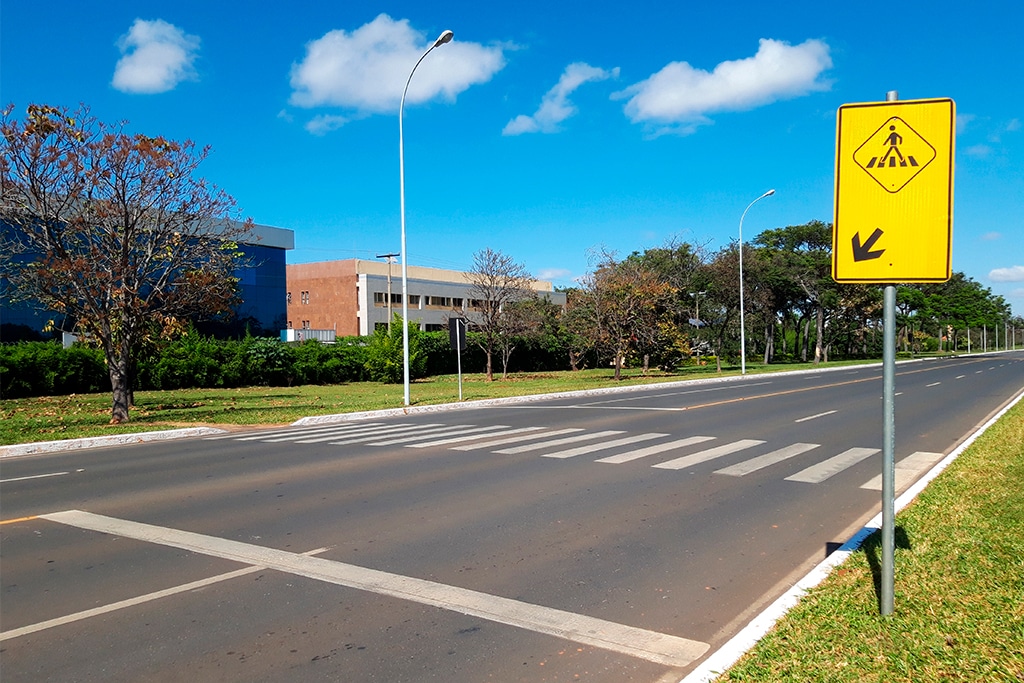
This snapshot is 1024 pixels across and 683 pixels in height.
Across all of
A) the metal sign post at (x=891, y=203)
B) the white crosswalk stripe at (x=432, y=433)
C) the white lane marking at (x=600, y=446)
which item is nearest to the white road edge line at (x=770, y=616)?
the metal sign post at (x=891, y=203)

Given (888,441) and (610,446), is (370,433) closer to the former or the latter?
(610,446)

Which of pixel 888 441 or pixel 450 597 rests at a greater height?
pixel 888 441

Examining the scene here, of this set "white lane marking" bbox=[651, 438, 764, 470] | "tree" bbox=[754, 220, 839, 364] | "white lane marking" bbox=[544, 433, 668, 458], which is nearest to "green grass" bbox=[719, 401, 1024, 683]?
"white lane marking" bbox=[651, 438, 764, 470]

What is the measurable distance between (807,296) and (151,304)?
59.2 metres

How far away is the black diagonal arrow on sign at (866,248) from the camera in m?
4.59

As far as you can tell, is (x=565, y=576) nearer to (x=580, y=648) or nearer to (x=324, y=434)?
(x=580, y=648)

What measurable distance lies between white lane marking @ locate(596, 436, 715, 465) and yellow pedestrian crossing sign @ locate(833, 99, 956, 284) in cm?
728

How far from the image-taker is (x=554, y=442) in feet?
45.8

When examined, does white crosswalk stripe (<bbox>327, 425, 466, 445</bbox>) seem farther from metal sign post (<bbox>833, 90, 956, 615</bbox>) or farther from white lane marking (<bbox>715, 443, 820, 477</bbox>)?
metal sign post (<bbox>833, 90, 956, 615</bbox>)

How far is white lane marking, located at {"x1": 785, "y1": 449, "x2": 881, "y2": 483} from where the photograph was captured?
1030 cm

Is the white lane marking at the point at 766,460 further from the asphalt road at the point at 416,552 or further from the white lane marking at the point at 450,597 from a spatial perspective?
the white lane marking at the point at 450,597

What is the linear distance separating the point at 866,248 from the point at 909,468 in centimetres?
775

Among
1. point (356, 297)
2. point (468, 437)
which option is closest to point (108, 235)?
point (468, 437)

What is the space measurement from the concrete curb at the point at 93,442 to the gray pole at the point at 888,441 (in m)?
14.4
